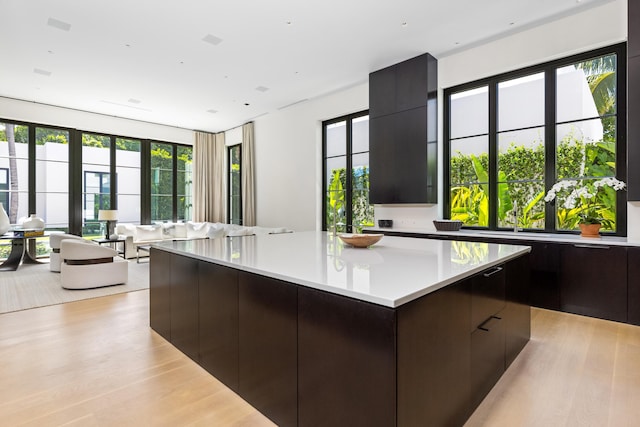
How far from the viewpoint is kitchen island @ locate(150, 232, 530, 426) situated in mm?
1180

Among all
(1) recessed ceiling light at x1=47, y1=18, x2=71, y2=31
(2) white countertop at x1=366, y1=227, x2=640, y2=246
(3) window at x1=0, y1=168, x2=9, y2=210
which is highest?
(1) recessed ceiling light at x1=47, y1=18, x2=71, y2=31

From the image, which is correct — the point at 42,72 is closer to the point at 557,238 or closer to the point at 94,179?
the point at 94,179

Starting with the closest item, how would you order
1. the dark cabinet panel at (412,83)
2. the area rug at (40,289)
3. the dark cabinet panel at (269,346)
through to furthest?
the dark cabinet panel at (269,346) → the area rug at (40,289) → the dark cabinet panel at (412,83)

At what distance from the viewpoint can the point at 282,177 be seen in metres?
7.30

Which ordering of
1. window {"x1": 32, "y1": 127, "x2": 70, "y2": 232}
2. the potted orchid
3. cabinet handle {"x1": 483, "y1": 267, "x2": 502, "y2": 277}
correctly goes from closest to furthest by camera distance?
cabinet handle {"x1": 483, "y1": 267, "x2": 502, "y2": 277} < the potted orchid < window {"x1": 32, "y1": 127, "x2": 70, "y2": 232}

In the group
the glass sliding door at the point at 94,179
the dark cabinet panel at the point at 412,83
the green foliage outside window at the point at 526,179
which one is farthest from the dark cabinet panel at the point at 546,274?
the glass sliding door at the point at 94,179

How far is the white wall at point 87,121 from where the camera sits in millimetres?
6484

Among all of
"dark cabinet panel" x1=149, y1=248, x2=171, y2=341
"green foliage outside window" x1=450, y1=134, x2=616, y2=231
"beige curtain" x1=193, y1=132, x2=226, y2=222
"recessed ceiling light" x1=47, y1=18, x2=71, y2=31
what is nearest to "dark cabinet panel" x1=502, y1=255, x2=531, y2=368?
"green foliage outside window" x1=450, y1=134, x2=616, y2=231

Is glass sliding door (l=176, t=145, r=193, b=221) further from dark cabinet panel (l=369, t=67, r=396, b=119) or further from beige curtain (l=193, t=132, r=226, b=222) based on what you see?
dark cabinet panel (l=369, t=67, r=396, b=119)

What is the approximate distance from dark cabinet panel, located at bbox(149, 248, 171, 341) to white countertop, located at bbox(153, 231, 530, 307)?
168 millimetres

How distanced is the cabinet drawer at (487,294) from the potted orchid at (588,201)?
2170 mm

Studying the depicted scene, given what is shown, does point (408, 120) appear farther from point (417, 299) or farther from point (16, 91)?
point (16, 91)

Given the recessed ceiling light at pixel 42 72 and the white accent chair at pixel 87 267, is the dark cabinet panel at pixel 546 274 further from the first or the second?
the recessed ceiling light at pixel 42 72

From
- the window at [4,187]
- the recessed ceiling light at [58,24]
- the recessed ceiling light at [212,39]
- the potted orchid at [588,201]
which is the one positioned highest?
the recessed ceiling light at [212,39]
